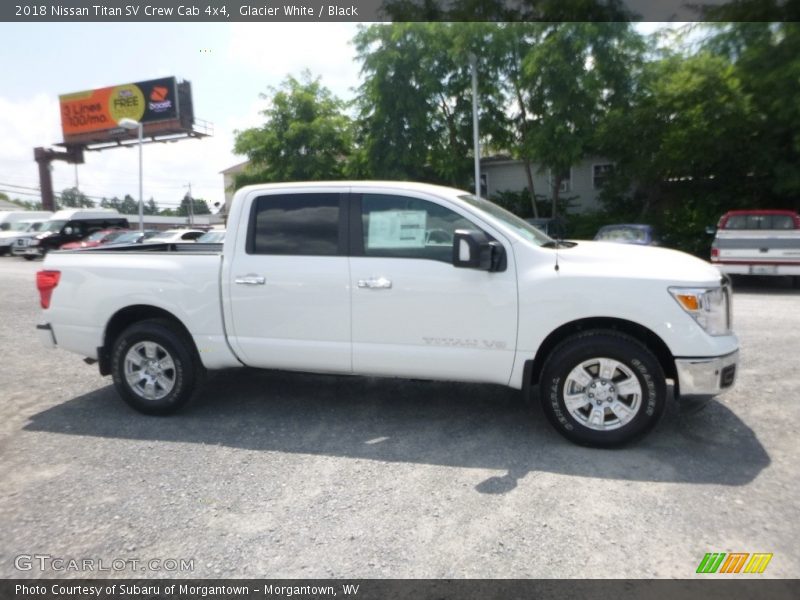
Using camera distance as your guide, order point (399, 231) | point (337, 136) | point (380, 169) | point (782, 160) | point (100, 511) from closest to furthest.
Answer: point (100, 511)
point (399, 231)
point (782, 160)
point (380, 169)
point (337, 136)

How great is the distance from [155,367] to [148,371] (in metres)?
0.07

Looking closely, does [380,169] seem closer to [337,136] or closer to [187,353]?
[337,136]

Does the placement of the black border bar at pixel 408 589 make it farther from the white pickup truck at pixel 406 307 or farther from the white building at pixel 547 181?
the white building at pixel 547 181

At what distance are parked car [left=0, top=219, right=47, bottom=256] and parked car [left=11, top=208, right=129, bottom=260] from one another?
1.72ft

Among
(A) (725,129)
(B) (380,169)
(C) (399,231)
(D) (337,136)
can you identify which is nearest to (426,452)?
(C) (399,231)

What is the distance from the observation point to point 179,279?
4.91m

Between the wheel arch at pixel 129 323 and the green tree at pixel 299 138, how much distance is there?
1009 inches

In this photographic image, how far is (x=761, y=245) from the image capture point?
501 inches

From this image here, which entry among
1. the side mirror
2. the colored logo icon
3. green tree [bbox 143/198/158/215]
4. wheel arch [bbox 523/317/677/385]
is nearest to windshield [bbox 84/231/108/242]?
the side mirror

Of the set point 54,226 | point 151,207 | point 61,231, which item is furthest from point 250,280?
point 151,207

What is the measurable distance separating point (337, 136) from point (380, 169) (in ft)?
28.7

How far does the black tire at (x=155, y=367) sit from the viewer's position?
16.2ft

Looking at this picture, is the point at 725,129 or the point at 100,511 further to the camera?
the point at 725,129

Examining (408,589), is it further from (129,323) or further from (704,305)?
(129,323)
